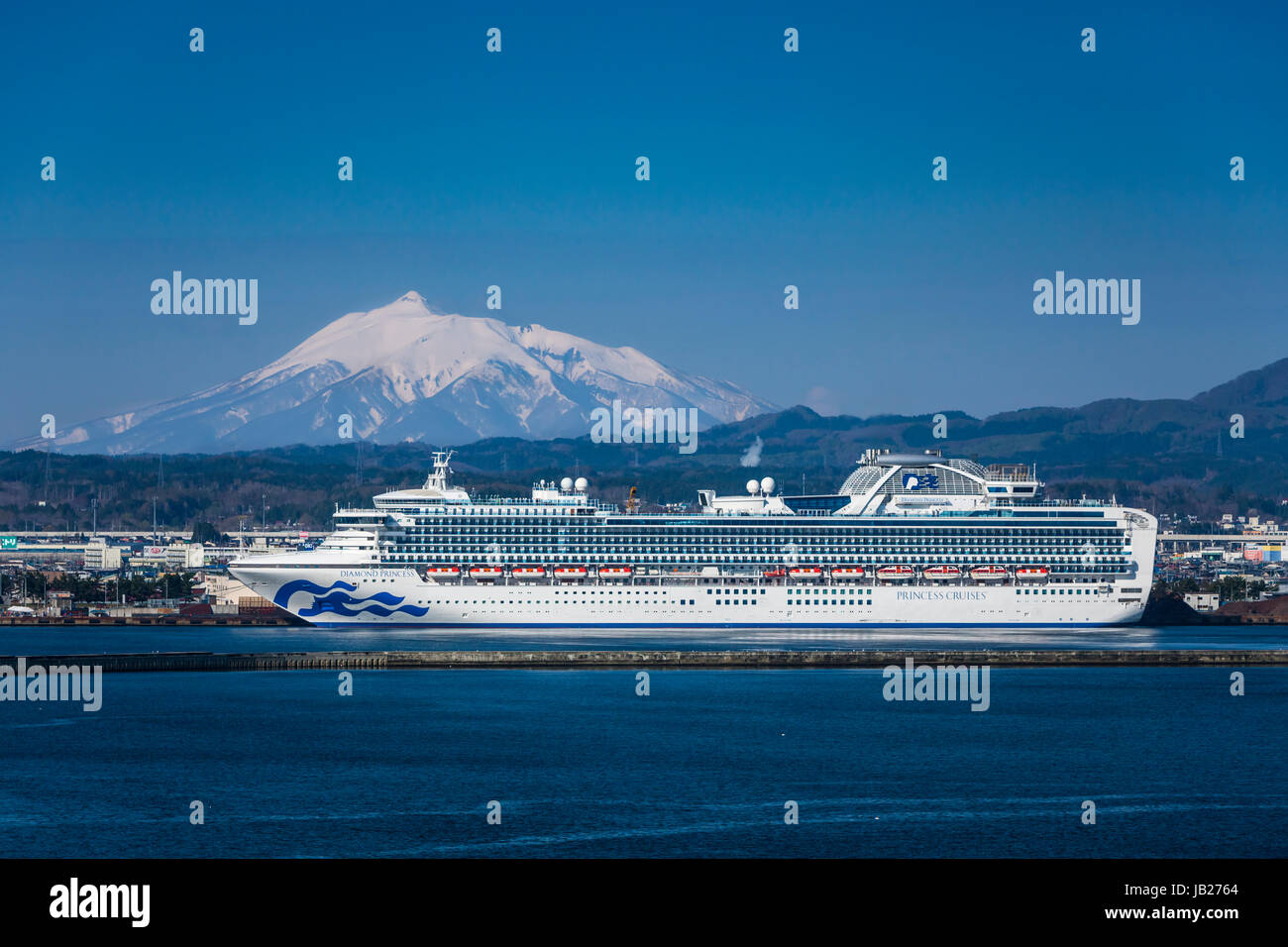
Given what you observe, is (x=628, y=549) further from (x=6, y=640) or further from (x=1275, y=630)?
(x=1275, y=630)

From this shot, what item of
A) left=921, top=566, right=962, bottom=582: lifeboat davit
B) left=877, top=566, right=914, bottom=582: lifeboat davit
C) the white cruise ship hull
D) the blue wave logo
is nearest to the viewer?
the blue wave logo

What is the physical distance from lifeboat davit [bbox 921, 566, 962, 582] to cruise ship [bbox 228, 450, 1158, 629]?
77mm

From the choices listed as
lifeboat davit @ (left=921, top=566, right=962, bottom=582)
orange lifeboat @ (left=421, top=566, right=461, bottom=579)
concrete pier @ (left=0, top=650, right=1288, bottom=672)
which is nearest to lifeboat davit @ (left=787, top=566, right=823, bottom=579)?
lifeboat davit @ (left=921, top=566, right=962, bottom=582)

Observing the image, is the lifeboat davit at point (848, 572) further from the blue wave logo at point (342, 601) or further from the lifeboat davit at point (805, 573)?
the blue wave logo at point (342, 601)

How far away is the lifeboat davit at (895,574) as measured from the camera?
250 feet

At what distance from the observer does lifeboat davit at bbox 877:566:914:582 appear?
76.3 m

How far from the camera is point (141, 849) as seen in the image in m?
27.7

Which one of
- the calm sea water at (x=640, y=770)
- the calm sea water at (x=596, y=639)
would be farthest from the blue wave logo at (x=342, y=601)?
the calm sea water at (x=640, y=770)

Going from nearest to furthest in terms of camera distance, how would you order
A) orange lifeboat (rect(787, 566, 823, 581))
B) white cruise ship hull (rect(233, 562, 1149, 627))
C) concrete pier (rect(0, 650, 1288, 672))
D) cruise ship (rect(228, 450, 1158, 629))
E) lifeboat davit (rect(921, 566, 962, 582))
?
concrete pier (rect(0, 650, 1288, 672)) → white cruise ship hull (rect(233, 562, 1149, 627)) → cruise ship (rect(228, 450, 1158, 629)) → orange lifeboat (rect(787, 566, 823, 581)) → lifeboat davit (rect(921, 566, 962, 582))

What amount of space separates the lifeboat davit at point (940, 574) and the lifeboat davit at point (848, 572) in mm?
3132

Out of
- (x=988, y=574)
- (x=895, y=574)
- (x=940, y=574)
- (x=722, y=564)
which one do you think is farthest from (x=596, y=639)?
(x=988, y=574)

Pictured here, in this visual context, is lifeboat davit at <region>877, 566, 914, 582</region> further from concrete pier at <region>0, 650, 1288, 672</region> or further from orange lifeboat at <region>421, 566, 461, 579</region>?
orange lifeboat at <region>421, 566, 461, 579</region>

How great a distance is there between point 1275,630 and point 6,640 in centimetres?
6646
